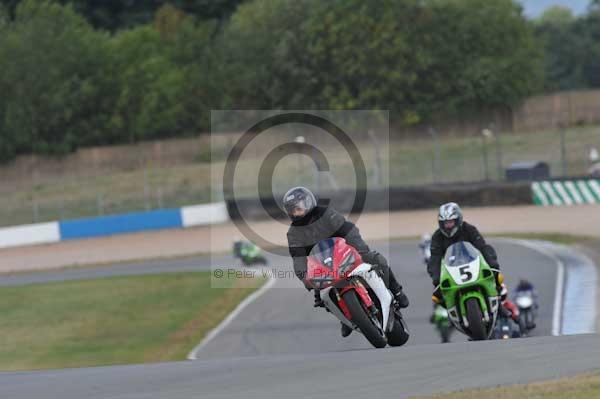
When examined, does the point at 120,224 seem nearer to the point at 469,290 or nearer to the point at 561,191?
the point at 561,191

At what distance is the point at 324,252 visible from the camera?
32.6 ft

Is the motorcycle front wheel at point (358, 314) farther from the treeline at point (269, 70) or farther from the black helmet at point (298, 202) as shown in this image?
the treeline at point (269, 70)

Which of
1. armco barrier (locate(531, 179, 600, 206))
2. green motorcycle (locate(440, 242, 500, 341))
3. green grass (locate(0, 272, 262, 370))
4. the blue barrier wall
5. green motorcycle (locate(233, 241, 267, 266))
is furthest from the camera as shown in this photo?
the blue barrier wall

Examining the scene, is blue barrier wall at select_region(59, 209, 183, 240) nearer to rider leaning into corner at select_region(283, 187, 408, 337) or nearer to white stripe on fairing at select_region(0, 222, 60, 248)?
white stripe on fairing at select_region(0, 222, 60, 248)

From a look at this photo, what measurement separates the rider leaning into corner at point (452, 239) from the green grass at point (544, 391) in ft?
13.1

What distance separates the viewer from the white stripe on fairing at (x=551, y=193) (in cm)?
3125

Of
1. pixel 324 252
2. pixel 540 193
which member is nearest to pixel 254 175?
pixel 540 193

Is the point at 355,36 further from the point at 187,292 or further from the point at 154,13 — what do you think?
the point at 187,292

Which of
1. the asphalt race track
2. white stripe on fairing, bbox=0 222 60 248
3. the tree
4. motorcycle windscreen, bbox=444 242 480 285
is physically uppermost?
the tree

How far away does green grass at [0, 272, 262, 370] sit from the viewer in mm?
17578

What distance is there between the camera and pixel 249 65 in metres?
58.1

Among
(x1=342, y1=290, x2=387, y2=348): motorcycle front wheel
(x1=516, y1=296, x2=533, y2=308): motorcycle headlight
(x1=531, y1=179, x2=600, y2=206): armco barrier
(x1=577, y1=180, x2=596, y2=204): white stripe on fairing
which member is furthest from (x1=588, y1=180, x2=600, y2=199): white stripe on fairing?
(x1=342, y1=290, x2=387, y2=348): motorcycle front wheel

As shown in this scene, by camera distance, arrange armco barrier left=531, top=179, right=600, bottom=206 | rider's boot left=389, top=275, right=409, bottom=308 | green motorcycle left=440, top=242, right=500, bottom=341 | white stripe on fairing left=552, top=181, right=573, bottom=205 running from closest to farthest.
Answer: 1. rider's boot left=389, top=275, right=409, bottom=308
2. green motorcycle left=440, top=242, right=500, bottom=341
3. armco barrier left=531, top=179, right=600, bottom=206
4. white stripe on fairing left=552, top=181, right=573, bottom=205

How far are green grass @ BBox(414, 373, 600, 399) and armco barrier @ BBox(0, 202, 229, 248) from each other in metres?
29.1
